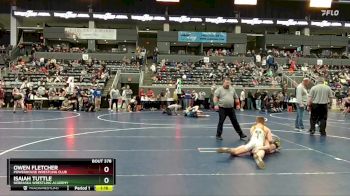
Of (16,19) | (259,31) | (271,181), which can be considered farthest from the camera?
(259,31)

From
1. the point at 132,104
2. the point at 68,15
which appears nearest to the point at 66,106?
the point at 132,104

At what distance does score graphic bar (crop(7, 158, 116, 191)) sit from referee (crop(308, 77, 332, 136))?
9388 mm

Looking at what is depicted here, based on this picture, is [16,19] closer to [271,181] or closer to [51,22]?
[51,22]

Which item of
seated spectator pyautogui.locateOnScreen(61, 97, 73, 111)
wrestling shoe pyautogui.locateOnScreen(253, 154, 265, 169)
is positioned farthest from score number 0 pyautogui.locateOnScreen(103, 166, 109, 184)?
seated spectator pyautogui.locateOnScreen(61, 97, 73, 111)

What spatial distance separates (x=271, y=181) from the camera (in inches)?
240

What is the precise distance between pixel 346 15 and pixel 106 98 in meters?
31.0

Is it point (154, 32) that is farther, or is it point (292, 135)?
point (154, 32)

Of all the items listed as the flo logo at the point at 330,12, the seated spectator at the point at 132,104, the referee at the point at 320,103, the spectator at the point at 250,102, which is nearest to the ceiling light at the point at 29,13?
the seated spectator at the point at 132,104

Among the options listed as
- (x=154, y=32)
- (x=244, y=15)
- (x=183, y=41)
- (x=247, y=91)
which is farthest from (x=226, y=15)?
(x=247, y=91)

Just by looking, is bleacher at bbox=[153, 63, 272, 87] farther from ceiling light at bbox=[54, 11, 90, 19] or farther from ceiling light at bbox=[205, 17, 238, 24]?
ceiling light at bbox=[54, 11, 90, 19]

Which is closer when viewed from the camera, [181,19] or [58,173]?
[58,173]

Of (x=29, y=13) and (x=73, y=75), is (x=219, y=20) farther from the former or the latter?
(x=29, y=13)

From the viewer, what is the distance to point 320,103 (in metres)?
11.7

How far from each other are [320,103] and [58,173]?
9.68 metres
